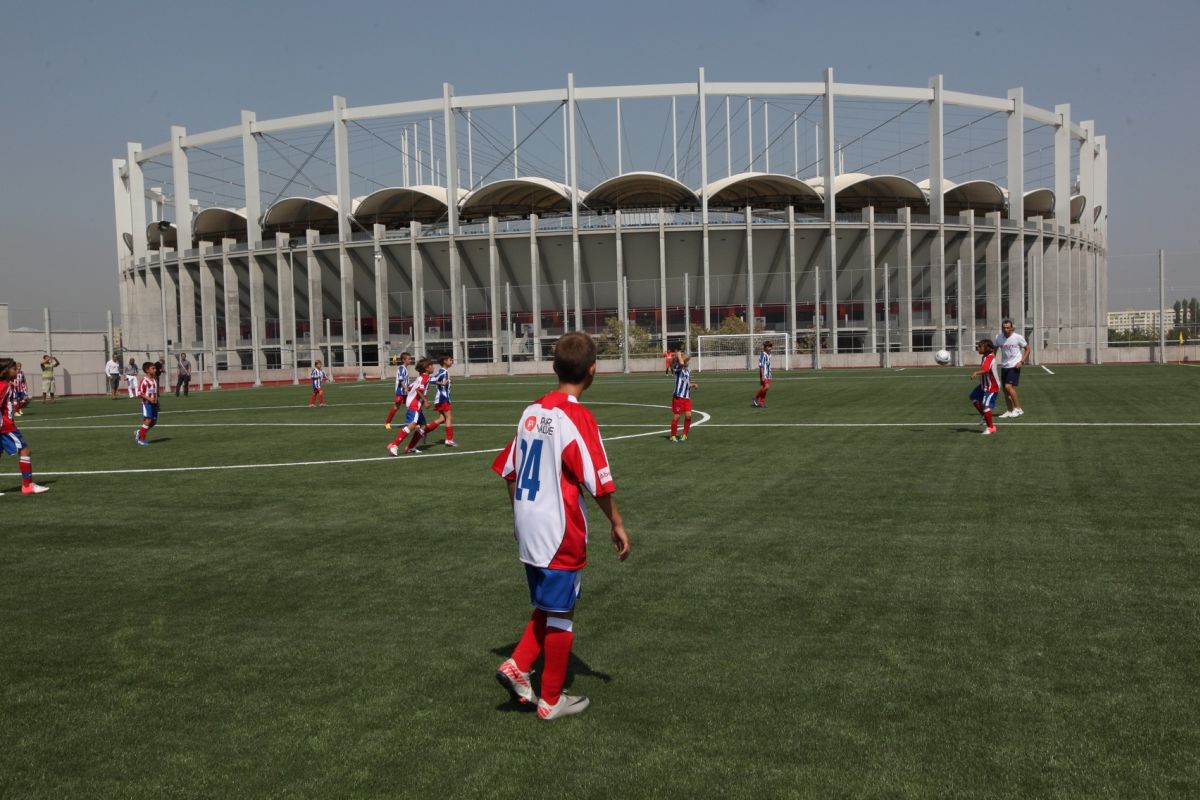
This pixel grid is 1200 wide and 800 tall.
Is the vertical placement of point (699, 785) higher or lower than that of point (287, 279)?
lower

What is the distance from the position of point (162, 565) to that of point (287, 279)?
60.9m

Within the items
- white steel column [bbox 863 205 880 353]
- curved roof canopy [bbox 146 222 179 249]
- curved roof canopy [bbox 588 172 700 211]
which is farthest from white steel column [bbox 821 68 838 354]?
curved roof canopy [bbox 146 222 179 249]

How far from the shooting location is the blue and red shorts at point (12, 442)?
11.2 meters

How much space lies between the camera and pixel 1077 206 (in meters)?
74.7

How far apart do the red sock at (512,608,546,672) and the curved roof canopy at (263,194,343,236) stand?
66.1 metres

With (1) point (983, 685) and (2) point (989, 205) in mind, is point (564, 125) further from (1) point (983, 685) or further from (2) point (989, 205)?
(1) point (983, 685)

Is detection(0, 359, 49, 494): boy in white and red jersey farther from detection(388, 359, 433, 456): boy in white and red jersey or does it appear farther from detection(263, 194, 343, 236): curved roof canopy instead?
detection(263, 194, 343, 236): curved roof canopy

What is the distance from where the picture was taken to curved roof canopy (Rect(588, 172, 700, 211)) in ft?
201

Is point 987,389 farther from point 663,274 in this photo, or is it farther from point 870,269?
point 870,269

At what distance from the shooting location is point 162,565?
280 inches

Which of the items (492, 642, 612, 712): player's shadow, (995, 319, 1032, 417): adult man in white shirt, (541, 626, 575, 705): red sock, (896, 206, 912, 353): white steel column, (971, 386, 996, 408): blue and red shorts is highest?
(896, 206, 912, 353): white steel column

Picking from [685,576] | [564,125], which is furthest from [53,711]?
[564,125]

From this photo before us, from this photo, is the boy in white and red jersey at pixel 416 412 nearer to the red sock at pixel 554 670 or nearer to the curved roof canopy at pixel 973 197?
the red sock at pixel 554 670

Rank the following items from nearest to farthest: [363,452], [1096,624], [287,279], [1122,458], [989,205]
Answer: [1096,624] → [1122,458] → [363,452] → [287,279] → [989,205]
